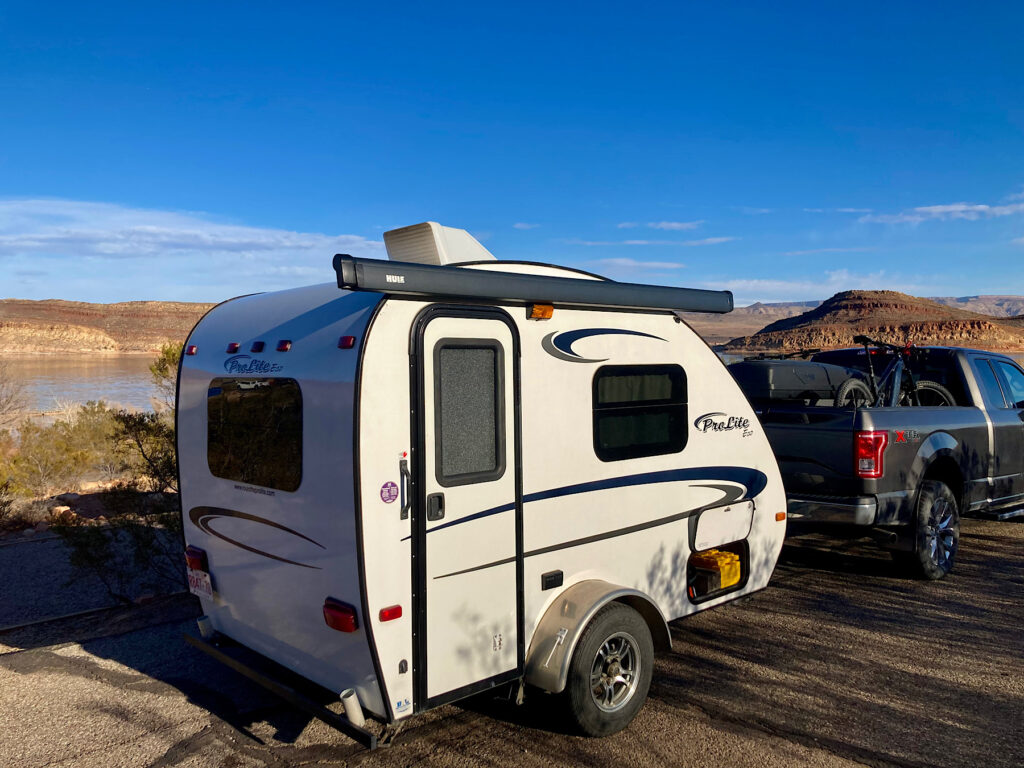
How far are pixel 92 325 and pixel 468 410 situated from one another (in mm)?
97815

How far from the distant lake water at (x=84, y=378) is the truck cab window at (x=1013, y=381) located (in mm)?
21385

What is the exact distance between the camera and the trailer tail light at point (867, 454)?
6340 millimetres

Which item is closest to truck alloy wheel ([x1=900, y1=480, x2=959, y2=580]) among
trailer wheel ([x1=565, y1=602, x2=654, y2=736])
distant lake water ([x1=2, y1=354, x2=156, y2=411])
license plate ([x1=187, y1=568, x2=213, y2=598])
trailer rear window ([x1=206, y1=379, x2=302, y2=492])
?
trailer wheel ([x1=565, y1=602, x2=654, y2=736])

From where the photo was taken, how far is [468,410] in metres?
3.83

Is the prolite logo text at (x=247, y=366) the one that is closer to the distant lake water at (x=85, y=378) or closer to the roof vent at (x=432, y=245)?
the roof vent at (x=432, y=245)

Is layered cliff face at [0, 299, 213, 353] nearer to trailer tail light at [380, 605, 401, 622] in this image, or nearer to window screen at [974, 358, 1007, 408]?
window screen at [974, 358, 1007, 408]

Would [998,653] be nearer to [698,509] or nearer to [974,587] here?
[974,587]

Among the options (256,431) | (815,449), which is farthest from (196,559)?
(815,449)

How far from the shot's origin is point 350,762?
412 centimetres

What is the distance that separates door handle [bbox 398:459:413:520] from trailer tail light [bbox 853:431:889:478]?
4.31m

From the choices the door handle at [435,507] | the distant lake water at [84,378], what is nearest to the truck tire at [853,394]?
the door handle at [435,507]

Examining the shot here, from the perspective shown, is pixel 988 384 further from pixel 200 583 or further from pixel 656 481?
pixel 200 583

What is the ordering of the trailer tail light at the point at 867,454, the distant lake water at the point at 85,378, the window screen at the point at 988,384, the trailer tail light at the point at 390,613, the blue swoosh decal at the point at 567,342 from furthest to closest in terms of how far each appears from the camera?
the distant lake water at the point at 85,378, the window screen at the point at 988,384, the trailer tail light at the point at 867,454, the blue swoosh decal at the point at 567,342, the trailer tail light at the point at 390,613

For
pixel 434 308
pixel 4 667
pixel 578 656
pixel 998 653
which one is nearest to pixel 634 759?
pixel 578 656
